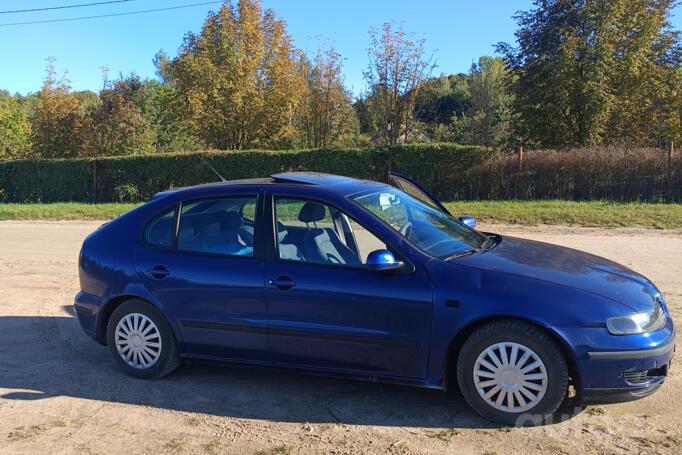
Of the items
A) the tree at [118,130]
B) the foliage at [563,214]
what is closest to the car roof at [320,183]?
the foliage at [563,214]

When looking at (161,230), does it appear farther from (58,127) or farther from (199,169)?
(58,127)

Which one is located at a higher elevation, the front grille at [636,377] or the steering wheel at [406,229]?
the steering wheel at [406,229]

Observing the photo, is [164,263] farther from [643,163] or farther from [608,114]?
[608,114]

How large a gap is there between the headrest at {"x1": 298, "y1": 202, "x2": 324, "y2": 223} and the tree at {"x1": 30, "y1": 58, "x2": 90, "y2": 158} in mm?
25348

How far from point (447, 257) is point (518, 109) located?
22.2 metres

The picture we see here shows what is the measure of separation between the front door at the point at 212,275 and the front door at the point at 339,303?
7.2 inches

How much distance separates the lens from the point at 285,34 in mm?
26188

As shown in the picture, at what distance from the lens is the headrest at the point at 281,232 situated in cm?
443

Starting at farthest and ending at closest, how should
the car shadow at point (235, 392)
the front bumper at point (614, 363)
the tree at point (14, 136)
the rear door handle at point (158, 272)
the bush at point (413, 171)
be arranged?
1. the tree at point (14, 136)
2. the bush at point (413, 171)
3. the rear door handle at point (158, 272)
4. the car shadow at point (235, 392)
5. the front bumper at point (614, 363)

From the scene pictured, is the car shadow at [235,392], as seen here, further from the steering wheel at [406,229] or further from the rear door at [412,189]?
the rear door at [412,189]

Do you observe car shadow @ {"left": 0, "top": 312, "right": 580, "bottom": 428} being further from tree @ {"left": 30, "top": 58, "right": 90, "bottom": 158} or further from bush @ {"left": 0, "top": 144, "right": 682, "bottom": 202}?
tree @ {"left": 30, "top": 58, "right": 90, "bottom": 158}

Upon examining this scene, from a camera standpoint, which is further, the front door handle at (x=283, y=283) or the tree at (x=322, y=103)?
the tree at (x=322, y=103)

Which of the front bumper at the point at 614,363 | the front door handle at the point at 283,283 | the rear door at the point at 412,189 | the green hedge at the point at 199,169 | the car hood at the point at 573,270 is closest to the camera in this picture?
the front bumper at the point at 614,363

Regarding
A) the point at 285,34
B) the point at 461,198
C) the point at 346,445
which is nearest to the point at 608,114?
the point at 461,198
